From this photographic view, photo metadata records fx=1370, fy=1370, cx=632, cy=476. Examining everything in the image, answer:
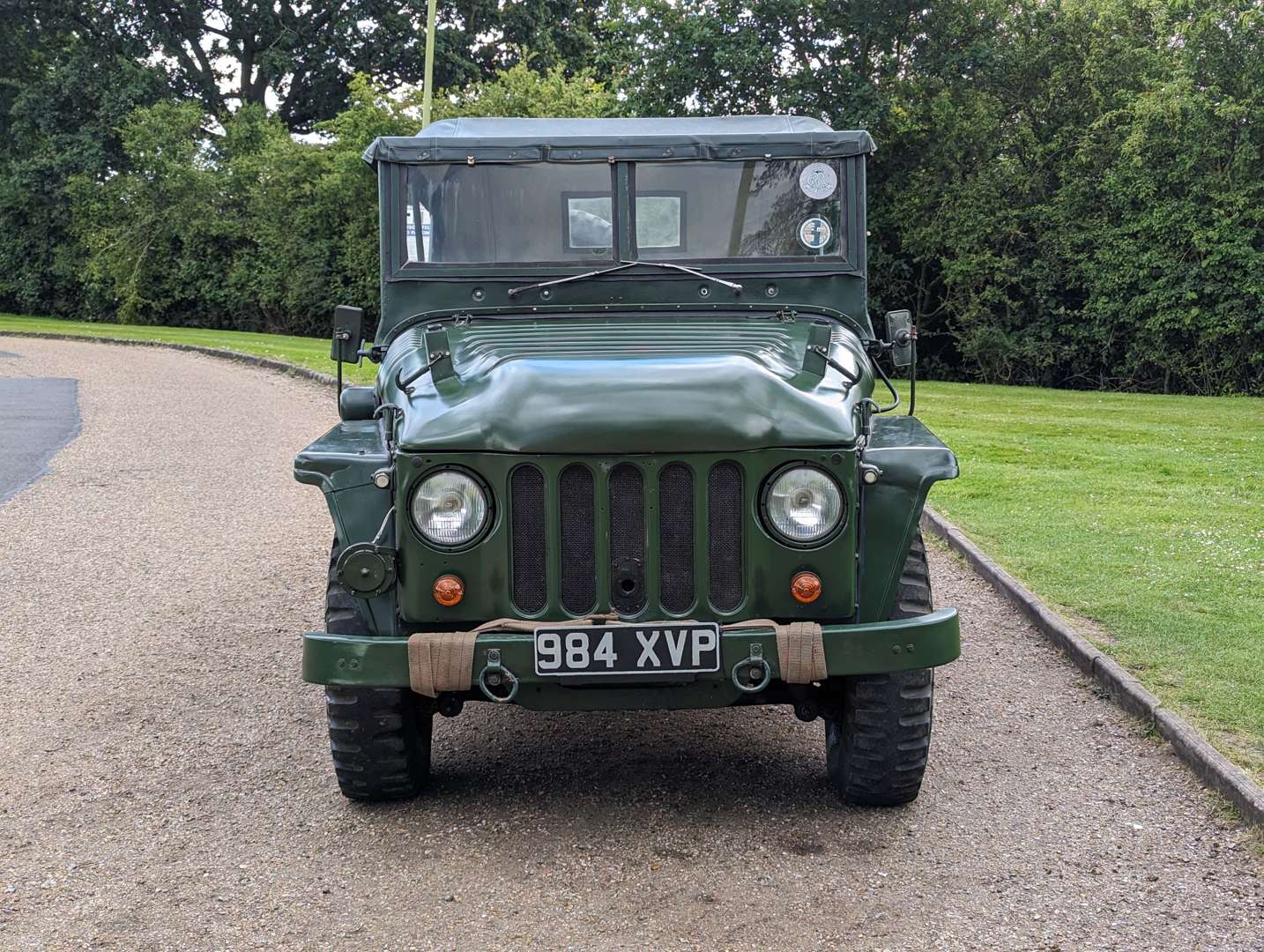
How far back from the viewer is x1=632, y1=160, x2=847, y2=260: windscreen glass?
5500 mm

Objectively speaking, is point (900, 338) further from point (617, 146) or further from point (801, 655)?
point (801, 655)

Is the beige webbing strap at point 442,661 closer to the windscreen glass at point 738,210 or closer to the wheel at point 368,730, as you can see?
the wheel at point 368,730

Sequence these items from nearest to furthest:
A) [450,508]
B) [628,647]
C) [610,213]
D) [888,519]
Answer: [628,647]
[450,508]
[888,519]
[610,213]

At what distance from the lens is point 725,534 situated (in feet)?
13.3

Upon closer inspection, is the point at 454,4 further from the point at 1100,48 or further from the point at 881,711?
the point at 881,711


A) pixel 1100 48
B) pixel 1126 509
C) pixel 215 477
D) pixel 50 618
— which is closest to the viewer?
pixel 50 618

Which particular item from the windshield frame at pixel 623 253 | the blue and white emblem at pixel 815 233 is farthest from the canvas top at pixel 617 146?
the blue and white emblem at pixel 815 233

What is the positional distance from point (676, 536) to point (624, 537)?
15 centimetres

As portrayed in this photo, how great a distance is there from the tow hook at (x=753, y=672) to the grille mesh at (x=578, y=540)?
47 centimetres

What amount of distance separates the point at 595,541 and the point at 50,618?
415 cm

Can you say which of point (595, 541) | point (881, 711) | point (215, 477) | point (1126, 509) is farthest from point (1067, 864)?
point (215, 477)

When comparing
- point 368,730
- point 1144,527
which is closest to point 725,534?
point 368,730

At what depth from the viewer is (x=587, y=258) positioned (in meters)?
5.47

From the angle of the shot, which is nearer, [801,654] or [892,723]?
[801,654]
